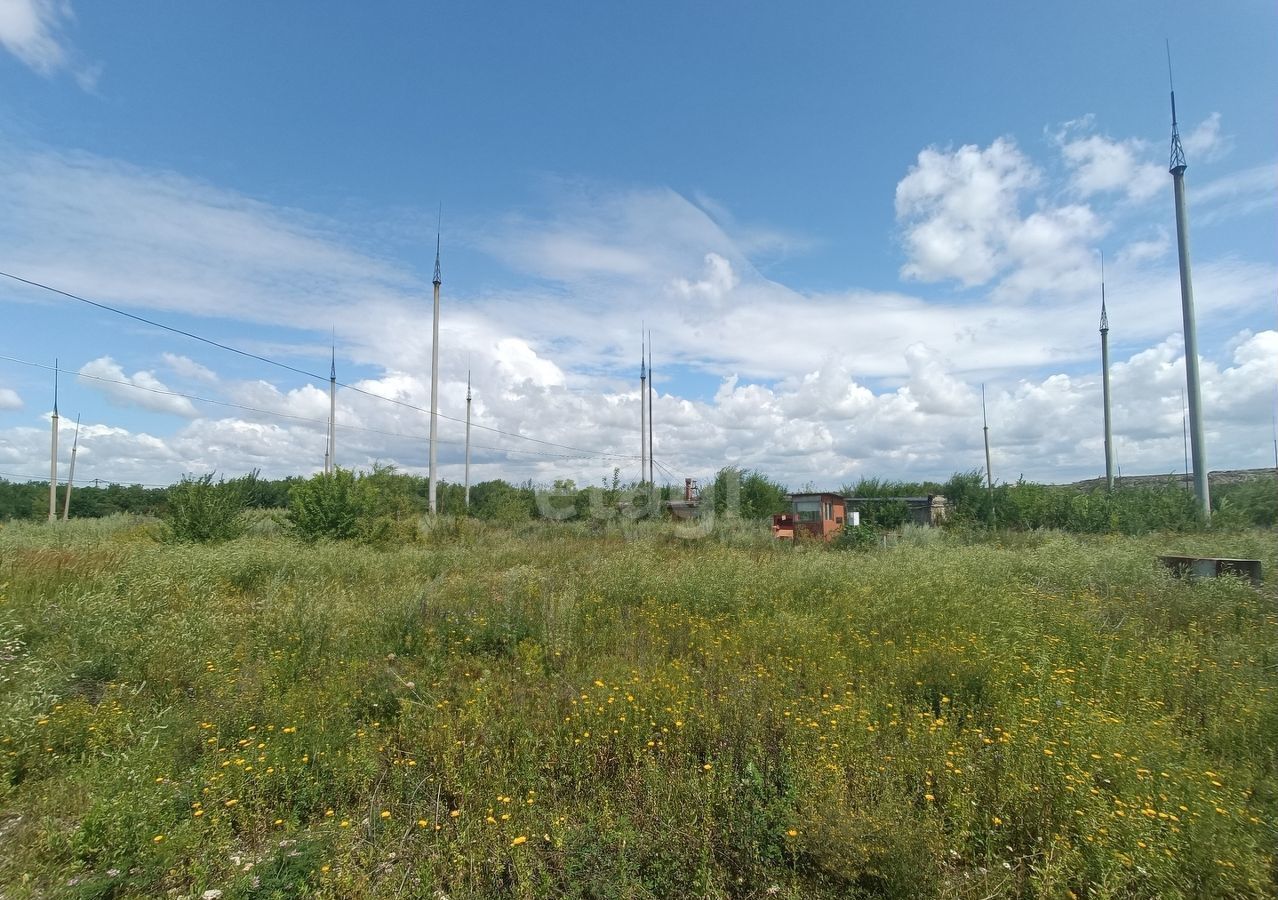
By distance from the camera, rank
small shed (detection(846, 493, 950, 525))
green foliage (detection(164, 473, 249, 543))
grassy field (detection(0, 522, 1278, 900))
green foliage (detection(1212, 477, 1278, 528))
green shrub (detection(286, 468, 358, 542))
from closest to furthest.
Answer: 1. grassy field (detection(0, 522, 1278, 900))
2. green foliage (detection(164, 473, 249, 543))
3. green shrub (detection(286, 468, 358, 542))
4. green foliage (detection(1212, 477, 1278, 528))
5. small shed (detection(846, 493, 950, 525))

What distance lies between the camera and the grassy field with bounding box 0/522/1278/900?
2.74 m

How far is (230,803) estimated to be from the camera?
3143 mm

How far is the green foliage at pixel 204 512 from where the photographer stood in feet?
47.6

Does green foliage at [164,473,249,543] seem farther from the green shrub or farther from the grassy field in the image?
the grassy field

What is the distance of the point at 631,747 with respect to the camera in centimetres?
378

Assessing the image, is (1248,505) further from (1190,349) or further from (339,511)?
(339,511)

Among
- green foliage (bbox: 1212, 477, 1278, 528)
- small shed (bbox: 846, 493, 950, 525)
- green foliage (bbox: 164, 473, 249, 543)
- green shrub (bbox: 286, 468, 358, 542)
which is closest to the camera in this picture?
green foliage (bbox: 164, 473, 249, 543)

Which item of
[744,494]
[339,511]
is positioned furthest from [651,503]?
[339,511]

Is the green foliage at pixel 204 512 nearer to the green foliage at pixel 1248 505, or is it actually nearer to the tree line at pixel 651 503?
the tree line at pixel 651 503

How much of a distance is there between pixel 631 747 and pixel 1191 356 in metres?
27.0

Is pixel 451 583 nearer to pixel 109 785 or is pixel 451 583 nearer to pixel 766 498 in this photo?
pixel 109 785

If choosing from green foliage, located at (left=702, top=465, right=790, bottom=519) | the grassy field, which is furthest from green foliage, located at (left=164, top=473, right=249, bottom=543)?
green foliage, located at (left=702, top=465, right=790, bottom=519)

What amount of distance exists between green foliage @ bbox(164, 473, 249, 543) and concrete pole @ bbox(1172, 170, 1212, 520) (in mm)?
30530

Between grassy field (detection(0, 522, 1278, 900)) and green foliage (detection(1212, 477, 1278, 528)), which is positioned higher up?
green foliage (detection(1212, 477, 1278, 528))
